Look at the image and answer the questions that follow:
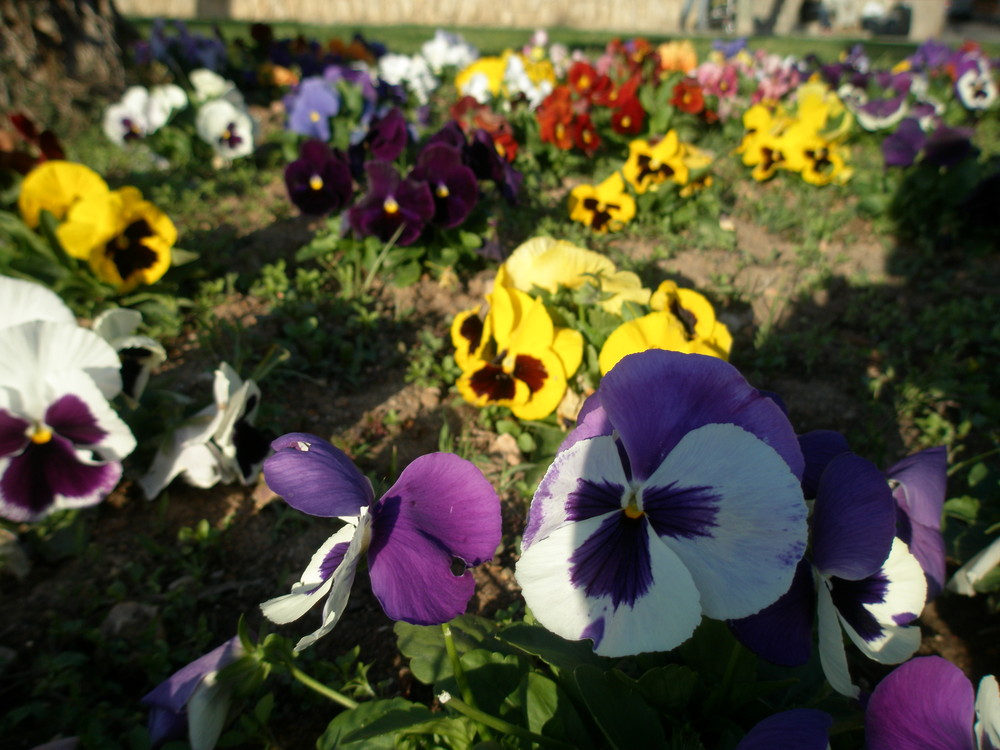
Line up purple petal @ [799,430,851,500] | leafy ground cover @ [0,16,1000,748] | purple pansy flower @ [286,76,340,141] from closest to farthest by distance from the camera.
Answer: purple petal @ [799,430,851,500] → leafy ground cover @ [0,16,1000,748] → purple pansy flower @ [286,76,340,141]

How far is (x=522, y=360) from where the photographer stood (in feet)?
5.12

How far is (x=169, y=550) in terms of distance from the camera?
151cm

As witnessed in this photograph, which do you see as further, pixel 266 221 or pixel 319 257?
pixel 266 221

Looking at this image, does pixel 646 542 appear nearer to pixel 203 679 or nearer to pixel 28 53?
pixel 203 679

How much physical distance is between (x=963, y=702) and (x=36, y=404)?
1.52 m

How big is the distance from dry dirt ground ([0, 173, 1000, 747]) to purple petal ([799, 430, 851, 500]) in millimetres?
834

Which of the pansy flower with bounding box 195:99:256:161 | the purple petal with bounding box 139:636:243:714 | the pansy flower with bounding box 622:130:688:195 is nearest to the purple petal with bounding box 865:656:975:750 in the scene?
the purple petal with bounding box 139:636:243:714

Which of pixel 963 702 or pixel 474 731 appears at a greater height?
pixel 963 702

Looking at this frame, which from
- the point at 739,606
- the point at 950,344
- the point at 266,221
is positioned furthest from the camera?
the point at 266,221

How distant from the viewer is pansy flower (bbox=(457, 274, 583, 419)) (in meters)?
1.51

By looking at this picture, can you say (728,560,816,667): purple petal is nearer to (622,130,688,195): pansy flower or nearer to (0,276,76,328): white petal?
(0,276,76,328): white petal

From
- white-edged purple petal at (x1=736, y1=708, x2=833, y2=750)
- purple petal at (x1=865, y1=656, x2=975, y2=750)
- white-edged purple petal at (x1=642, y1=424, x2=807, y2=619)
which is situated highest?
white-edged purple petal at (x1=642, y1=424, x2=807, y2=619)

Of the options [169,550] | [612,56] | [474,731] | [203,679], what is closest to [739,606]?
[474,731]

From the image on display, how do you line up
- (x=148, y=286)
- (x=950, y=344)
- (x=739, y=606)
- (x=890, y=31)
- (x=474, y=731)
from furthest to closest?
(x=890, y=31) → (x=950, y=344) → (x=148, y=286) → (x=474, y=731) → (x=739, y=606)
